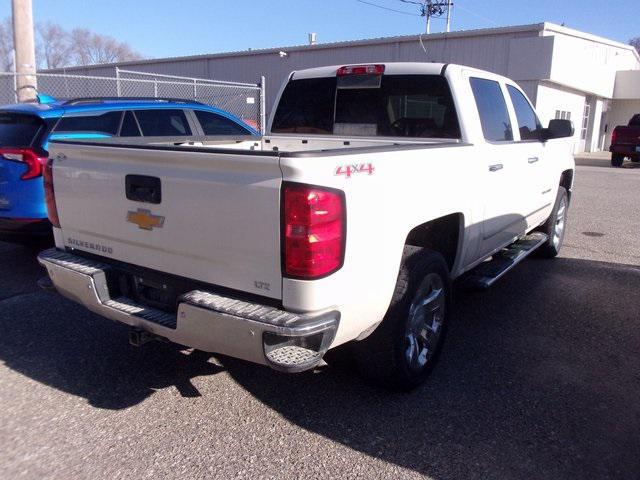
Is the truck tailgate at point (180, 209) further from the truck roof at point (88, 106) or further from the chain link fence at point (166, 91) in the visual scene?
the chain link fence at point (166, 91)

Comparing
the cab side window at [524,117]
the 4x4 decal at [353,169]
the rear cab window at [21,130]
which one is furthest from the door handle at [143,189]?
the cab side window at [524,117]

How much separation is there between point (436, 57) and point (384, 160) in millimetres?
21168

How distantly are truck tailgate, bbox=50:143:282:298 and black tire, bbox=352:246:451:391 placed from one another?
34.1 inches

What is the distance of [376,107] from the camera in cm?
461

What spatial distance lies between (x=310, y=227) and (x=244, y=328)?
556 mm

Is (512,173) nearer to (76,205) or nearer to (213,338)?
(213,338)

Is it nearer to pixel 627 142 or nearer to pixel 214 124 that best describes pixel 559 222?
pixel 214 124

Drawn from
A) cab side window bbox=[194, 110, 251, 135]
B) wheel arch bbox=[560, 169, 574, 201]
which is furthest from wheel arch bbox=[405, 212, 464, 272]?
cab side window bbox=[194, 110, 251, 135]

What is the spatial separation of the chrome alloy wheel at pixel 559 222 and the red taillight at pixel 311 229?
479 centimetres

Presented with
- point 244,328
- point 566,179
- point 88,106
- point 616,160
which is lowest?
point 616,160

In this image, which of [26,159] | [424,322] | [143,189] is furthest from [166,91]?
[424,322]

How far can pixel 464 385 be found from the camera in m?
3.62

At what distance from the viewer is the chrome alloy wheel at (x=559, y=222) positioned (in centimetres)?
664

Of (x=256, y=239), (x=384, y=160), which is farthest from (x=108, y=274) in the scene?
(x=384, y=160)
